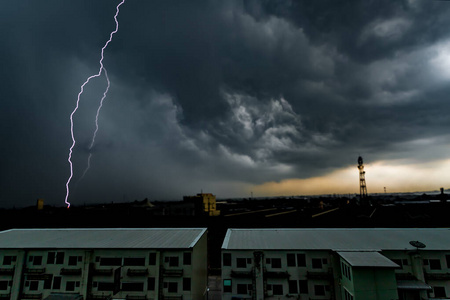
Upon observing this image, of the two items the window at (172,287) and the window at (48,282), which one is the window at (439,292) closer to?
the window at (172,287)

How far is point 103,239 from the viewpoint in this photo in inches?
1332

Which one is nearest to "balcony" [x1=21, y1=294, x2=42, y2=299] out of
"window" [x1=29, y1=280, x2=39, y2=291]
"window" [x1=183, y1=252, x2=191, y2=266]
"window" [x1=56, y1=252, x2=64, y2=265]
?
"window" [x1=29, y1=280, x2=39, y2=291]

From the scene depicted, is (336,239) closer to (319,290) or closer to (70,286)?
(319,290)

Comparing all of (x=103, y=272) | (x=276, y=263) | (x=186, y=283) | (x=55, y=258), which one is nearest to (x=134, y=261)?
(x=103, y=272)

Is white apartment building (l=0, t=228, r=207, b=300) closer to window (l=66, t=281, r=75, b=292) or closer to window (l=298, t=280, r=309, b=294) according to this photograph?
window (l=66, t=281, r=75, b=292)

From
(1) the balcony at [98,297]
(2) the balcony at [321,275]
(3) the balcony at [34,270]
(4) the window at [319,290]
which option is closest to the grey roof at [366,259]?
(2) the balcony at [321,275]

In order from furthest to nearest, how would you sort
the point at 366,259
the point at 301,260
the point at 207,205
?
the point at 207,205
the point at 301,260
the point at 366,259

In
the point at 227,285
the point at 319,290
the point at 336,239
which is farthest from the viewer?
the point at 336,239

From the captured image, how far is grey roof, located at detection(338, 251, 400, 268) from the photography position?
75.6ft

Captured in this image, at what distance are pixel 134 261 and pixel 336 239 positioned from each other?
27.5 meters

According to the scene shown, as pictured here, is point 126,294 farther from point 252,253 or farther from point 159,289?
point 252,253

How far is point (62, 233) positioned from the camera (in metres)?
38.8

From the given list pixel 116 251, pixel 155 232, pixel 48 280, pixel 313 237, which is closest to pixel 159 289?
pixel 116 251

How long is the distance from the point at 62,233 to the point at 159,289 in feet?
73.4
